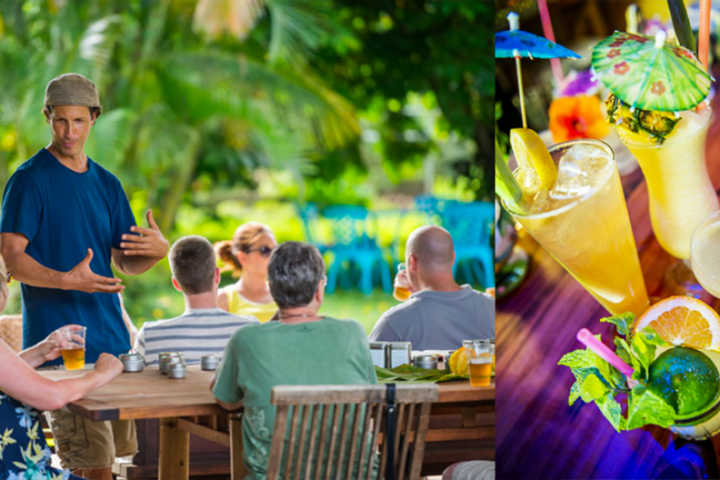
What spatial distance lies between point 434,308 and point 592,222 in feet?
4.00

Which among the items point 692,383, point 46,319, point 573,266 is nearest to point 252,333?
point 573,266

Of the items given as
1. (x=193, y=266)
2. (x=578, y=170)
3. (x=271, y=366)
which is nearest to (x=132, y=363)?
(x=193, y=266)

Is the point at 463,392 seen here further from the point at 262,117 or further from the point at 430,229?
the point at 262,117

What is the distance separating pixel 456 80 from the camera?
39.8 feet

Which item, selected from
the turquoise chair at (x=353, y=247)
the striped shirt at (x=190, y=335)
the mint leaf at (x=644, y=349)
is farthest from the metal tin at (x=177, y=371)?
A: the turquoise chair at (x=353, y=247)

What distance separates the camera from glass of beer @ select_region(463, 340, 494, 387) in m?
3.03

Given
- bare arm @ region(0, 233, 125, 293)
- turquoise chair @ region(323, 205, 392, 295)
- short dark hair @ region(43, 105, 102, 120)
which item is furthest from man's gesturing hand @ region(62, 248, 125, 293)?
turquoise chair @ region(323, 205, 392, 295)

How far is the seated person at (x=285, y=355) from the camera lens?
266 cm

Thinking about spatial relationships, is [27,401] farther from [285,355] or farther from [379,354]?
[379,354]

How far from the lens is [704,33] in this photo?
2.85 m

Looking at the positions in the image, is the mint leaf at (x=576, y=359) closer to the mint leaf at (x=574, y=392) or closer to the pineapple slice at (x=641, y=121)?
the mint leaf at (x=574, y=392)

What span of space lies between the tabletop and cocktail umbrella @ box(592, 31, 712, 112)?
0.94m

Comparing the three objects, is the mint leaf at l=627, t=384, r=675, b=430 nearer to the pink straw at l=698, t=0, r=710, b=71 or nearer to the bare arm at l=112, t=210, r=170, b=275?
the pink straw at l=698, t=0, r=710, b=71

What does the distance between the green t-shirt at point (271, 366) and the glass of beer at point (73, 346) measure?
2.32 ft
